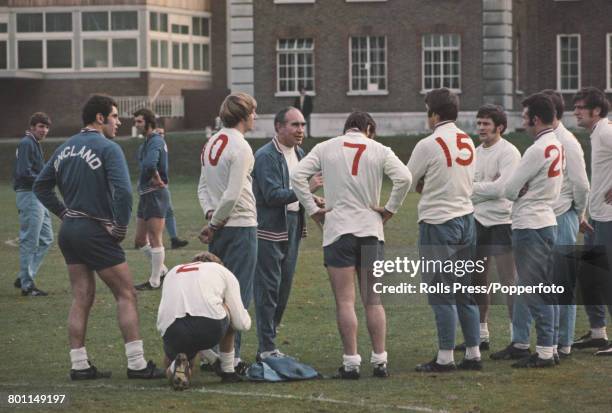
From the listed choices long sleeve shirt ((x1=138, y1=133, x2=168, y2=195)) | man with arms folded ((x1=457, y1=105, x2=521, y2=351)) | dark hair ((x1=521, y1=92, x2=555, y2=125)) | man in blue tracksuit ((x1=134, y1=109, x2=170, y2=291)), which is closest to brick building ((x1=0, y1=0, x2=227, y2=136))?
long sleeve shirt ((x1=138, y1=133, x2=168, y2=195))

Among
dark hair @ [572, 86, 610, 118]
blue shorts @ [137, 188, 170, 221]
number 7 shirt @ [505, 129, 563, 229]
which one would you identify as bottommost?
blue shorts @ [137, 188, 170, 221]

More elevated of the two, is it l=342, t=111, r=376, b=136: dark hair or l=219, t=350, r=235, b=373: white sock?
l=342, t=111, r=376, b=136: dark hair

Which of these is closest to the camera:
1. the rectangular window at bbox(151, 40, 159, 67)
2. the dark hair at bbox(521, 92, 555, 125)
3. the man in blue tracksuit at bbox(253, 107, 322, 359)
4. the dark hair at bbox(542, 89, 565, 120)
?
the dark hair at bbox(521, 92, 555, 125)

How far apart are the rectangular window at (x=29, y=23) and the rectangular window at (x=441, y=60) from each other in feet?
59.7

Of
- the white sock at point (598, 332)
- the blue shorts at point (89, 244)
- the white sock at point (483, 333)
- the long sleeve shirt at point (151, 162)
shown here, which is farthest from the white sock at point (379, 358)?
the long sleeve shirt at point (151, 162)

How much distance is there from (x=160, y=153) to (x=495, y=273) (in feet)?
18.7

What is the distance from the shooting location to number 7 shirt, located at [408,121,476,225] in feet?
35.7

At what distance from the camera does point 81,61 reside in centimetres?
5731

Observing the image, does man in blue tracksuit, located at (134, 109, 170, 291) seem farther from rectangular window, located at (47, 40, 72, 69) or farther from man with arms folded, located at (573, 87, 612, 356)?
rectangular window, located at (47, 40, 72, 69)

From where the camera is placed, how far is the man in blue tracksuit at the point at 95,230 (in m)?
10.6

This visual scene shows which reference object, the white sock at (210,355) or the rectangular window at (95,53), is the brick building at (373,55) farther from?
the white sock at (210,355)

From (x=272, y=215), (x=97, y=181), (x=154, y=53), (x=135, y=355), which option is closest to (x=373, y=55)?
(x=154, y=53)

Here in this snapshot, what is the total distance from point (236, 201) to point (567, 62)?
43531mm

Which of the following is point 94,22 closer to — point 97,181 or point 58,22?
point 58,22
